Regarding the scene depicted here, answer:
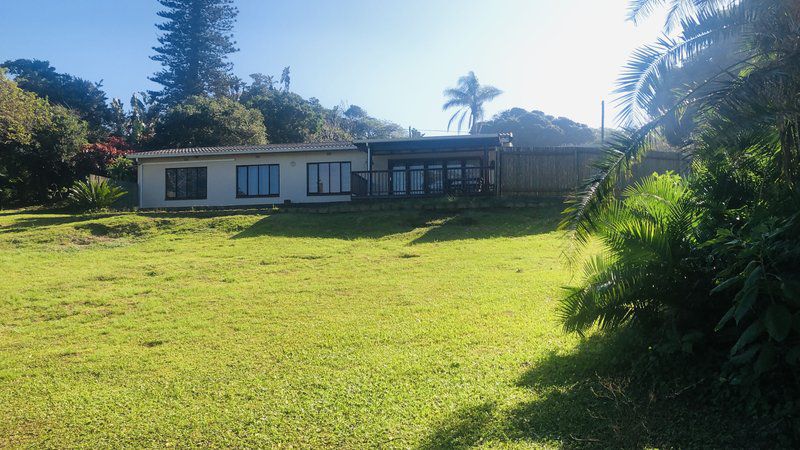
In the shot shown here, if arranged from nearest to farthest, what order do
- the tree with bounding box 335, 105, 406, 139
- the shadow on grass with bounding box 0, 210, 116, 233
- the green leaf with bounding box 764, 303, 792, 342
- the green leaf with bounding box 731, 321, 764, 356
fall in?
the green leaf with bounding box 764, 303, 792, 342
the green leaf with bounding box 731, 321, 764, 356
the shadow on grass with bounding box 0, 210, 116, 233
the tree with bounding box 335, 105, 406, 139

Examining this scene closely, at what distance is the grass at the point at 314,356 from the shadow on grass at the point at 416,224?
6.34 ft

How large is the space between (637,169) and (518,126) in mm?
29873

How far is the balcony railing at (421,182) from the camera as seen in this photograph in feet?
63.8

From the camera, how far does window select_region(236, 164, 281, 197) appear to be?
22.8 meters

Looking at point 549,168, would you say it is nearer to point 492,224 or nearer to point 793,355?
point 492,224

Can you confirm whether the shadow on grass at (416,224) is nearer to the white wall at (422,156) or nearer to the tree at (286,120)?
the white wall at (422,156)

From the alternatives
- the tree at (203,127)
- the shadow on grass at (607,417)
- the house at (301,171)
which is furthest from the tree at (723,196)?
the tree at (203,127)

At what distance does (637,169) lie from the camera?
17.7 metres

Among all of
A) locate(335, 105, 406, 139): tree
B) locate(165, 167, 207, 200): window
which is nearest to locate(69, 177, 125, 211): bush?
locate(165, 167, 207, 200): window

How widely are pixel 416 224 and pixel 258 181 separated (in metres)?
9.48

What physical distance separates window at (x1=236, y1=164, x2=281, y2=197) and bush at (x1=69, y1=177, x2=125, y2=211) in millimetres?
4695

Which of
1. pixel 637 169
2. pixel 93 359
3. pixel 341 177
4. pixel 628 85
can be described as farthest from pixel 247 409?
pixel 341 177

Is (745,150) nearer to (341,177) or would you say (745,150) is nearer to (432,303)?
(432,303)

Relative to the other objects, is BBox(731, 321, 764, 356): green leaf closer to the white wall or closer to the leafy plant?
the leafy plant
